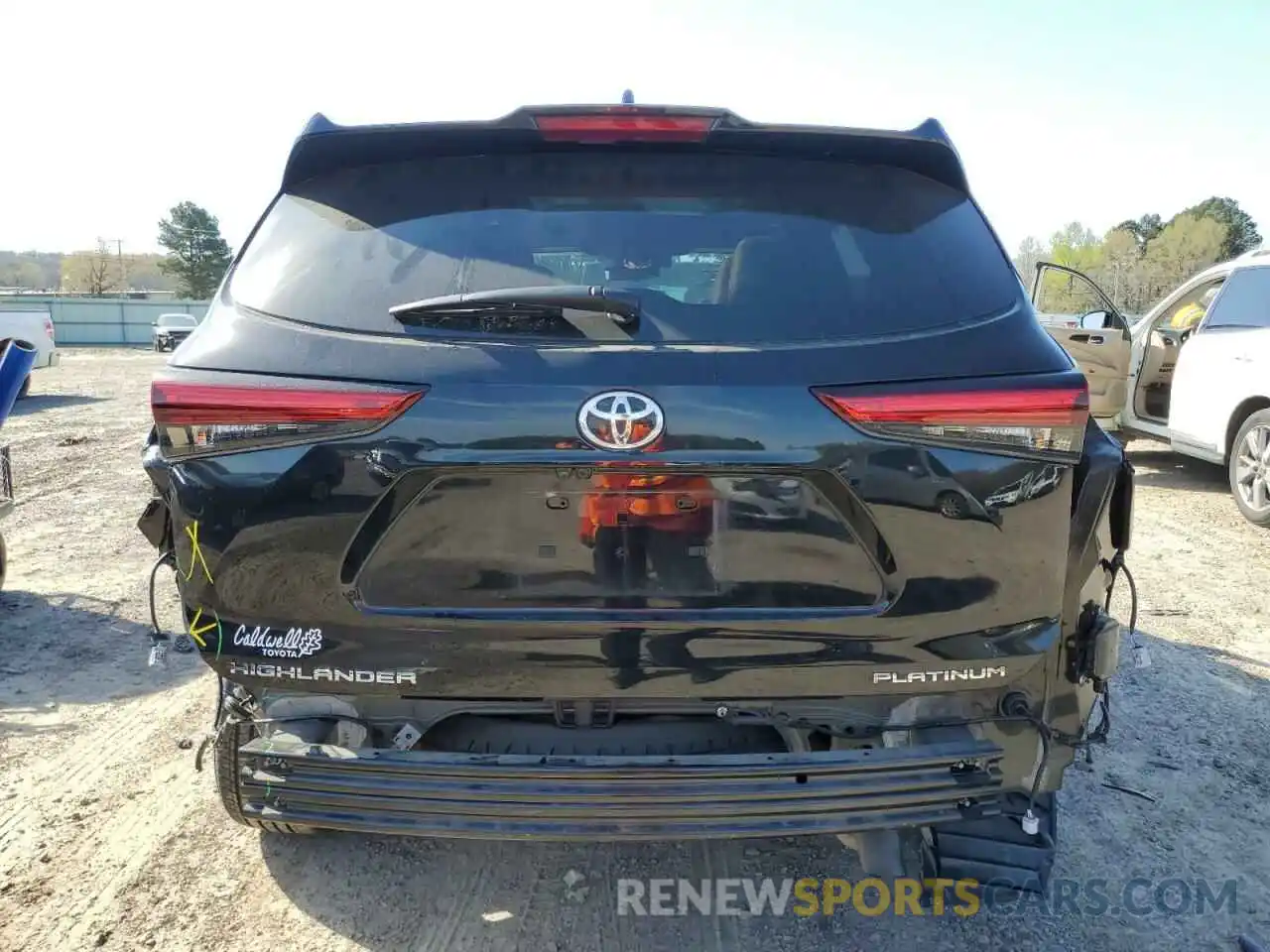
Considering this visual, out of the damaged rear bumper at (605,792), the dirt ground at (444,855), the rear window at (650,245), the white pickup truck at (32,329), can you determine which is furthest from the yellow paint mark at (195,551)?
the white pickup truck at (32,329)

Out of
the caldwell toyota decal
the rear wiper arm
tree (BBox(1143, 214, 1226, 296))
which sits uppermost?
tree (BBox(1143, 214, 1226, 296))

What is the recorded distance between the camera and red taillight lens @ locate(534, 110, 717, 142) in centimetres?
220

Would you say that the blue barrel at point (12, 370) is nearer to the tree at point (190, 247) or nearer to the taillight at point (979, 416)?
the taillight at point (979, 416)

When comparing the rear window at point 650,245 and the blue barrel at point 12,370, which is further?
the blue barrel at point 12,370

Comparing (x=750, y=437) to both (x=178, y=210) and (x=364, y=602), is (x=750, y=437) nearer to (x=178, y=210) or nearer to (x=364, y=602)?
(x=364, y=602)

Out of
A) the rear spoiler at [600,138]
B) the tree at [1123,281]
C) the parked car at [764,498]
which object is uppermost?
the tree at [1123,281]

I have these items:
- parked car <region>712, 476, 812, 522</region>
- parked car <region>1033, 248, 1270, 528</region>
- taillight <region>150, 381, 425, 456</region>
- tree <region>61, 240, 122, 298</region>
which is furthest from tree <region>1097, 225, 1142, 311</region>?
tree <region>61, 240, 122, 298</region>

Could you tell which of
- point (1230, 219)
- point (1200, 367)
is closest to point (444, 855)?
point (1200, 367)

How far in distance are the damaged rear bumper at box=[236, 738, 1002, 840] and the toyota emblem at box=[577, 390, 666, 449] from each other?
27.2 inches

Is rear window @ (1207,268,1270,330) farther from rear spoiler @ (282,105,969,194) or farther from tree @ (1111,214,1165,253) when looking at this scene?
tree @ (1111,214,1165,253)

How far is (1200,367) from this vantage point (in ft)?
26.6

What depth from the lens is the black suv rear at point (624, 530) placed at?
1.90 meters

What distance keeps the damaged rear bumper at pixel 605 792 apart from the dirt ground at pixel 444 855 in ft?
2.37

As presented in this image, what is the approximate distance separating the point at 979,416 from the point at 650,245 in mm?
859
